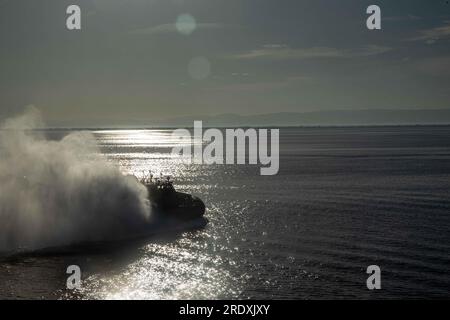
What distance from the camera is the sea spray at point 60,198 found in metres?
55.9

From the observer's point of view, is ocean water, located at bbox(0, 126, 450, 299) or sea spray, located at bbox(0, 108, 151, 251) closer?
ocean water, located at bbox(0, 126, 450, 299)

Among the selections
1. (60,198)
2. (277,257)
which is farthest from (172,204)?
(277,257)

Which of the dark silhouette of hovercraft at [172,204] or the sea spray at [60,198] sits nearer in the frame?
the sea spray at [60,198]

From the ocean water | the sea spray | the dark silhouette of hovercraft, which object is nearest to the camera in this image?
the ocean water

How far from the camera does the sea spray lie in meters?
55.9

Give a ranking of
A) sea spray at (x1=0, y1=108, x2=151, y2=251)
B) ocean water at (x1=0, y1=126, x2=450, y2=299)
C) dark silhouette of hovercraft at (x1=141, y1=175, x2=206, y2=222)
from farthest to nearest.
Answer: dark silhouette of hovercraft at (x1=141, y1=175, x2=206, y2=222) < sea spray at (x1=0, y1=108, x2=151, y2=251) < ocean water at (x1=0, y1=126, x2=450, y2=299)

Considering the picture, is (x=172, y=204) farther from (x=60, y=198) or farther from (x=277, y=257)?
(x=277, y=257)

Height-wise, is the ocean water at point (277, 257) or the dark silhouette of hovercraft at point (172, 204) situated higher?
the dark silhouette of hovercraft at point (172, 204)

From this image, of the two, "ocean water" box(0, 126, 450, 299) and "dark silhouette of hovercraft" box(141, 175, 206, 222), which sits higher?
"dark silhouette of hovercraft" box(141, 175, 206, 222)

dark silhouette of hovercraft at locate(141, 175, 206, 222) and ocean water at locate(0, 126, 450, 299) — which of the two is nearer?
ocean water at locate(0, 126, 450, 299)

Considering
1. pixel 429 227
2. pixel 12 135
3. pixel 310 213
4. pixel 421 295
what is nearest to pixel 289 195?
pixel 310 213

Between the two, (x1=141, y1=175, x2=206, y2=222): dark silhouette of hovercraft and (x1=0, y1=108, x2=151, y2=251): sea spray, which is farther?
(x1=141, y1=175, x2=206, y2=222): dark silhouette of hovercraft

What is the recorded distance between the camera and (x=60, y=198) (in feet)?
202
